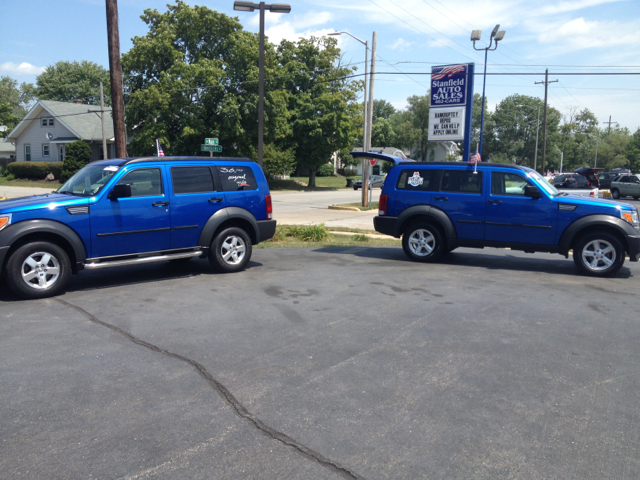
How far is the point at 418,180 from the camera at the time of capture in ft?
36.5

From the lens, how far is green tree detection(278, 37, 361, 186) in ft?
161

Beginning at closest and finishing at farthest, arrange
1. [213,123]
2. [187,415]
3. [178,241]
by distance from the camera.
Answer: [187,415], [178,241], [213,123]

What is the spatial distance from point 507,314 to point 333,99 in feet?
146

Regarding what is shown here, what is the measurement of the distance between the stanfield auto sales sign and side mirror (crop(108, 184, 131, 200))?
14689 mm

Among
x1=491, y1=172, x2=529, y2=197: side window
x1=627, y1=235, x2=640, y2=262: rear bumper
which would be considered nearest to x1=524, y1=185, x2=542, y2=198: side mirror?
x1=491, y1=172, x2=529, y2=197: side window

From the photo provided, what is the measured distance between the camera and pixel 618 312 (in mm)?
7184

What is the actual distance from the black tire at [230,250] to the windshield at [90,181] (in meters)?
1.96

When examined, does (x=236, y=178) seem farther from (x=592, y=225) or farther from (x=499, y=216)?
(x=592, y=225)

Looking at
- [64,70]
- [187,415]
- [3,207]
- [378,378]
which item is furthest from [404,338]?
[64,70]

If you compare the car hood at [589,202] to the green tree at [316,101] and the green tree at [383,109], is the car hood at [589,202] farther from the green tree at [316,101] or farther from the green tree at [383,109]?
the green tree at [383,109]

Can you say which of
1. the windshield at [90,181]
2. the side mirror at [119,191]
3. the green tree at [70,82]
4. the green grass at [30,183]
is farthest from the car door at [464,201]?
the green tree at [70,82]

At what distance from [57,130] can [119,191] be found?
48.0 meters

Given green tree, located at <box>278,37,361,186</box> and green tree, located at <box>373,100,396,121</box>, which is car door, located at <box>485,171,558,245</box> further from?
green tree, located at <box>373,100,396,121</box>

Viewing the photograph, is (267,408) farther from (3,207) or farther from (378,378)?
(3,207)
